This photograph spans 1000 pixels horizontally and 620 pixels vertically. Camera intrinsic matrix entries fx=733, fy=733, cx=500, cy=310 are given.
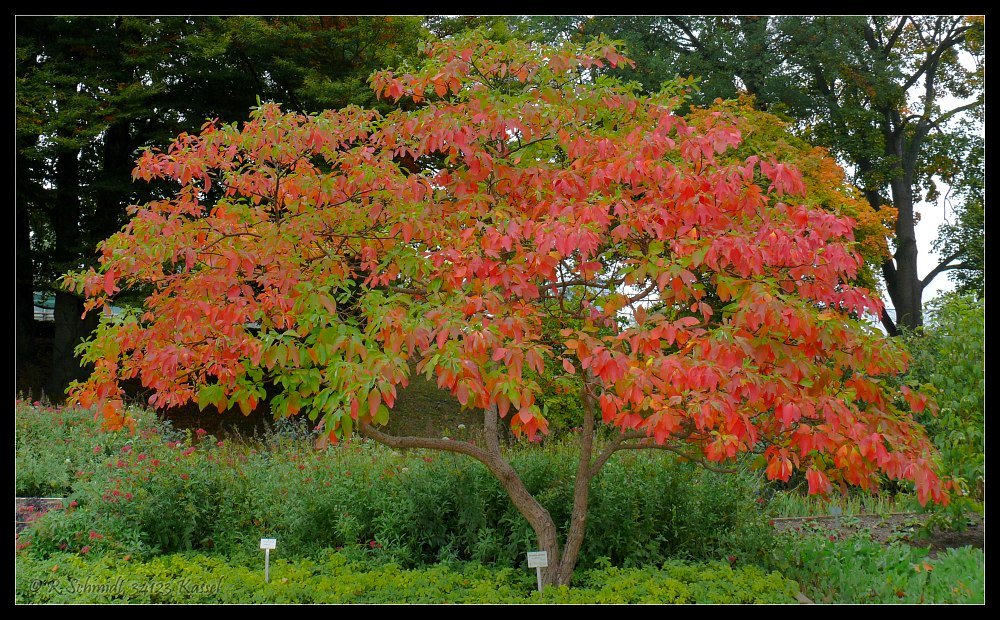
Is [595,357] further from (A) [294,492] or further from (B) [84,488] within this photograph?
(B) [84,488]

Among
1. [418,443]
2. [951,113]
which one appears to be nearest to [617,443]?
[418,443]

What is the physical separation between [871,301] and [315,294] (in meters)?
2.69

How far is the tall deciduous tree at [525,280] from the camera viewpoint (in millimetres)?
3227

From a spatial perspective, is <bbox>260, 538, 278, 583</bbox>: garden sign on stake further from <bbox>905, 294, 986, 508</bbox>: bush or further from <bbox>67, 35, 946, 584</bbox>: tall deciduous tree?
<bbox>905, 294, 986, 508</bbox>: bush

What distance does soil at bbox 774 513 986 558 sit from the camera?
556cm

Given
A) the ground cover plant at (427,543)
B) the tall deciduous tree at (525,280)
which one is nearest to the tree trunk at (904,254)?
the ground cover plant at (427,543)

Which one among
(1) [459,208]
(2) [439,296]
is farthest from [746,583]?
(1) [459,208]

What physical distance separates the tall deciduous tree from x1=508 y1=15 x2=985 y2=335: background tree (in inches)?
270

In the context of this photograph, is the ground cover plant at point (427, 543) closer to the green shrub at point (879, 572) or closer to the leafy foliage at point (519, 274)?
the green shrub at point (879, 572)

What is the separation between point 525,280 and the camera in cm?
357

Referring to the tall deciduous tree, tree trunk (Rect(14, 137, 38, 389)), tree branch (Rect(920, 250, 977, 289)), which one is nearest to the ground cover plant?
the tall deciduous tree

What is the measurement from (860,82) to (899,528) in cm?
736
